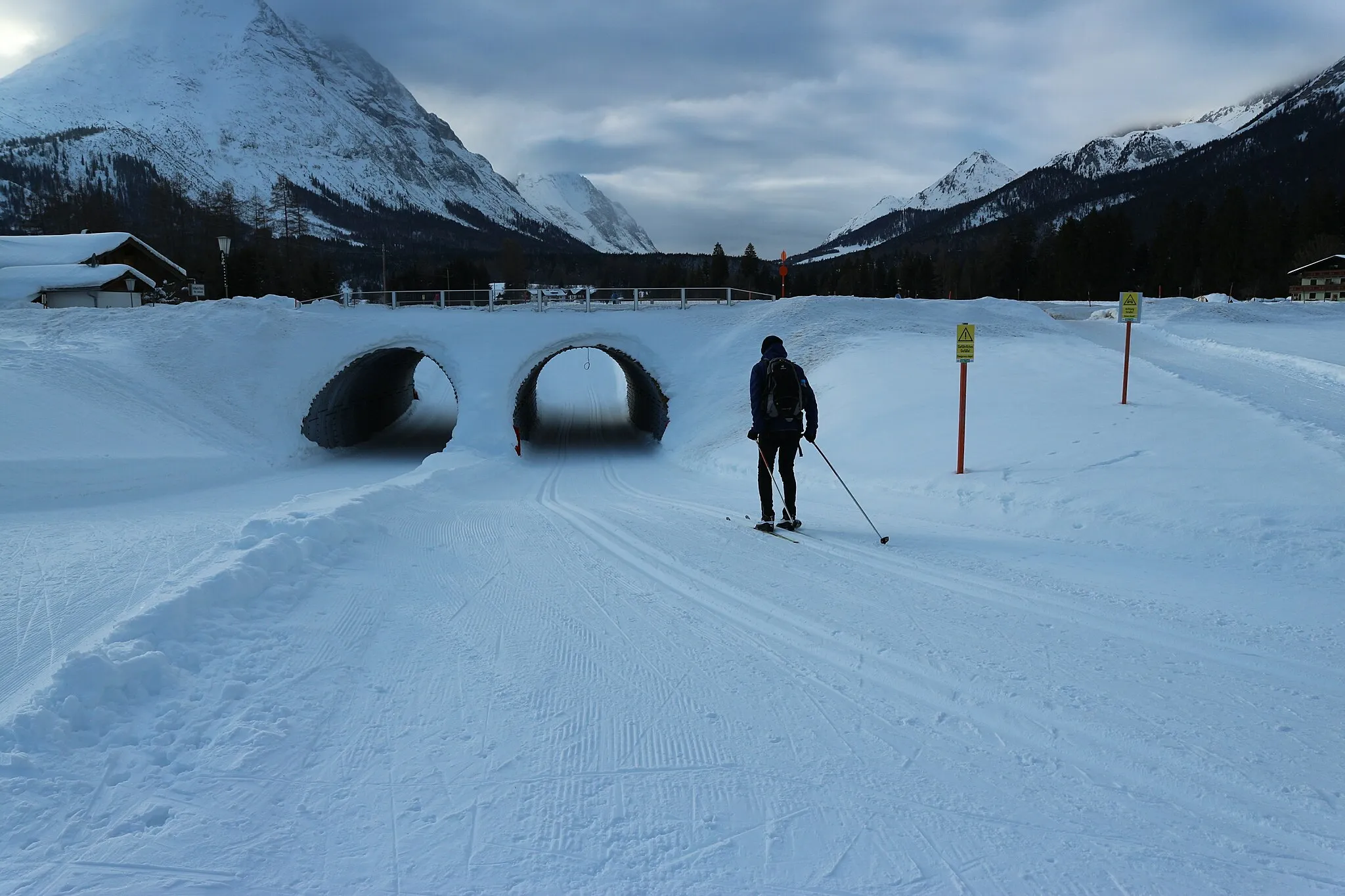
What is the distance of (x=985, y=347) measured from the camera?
61.3ft

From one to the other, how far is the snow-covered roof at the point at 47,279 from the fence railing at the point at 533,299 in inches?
815

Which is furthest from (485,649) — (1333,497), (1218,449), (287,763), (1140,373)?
(1140,373)

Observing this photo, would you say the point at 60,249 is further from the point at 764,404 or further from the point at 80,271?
the point at 764,404

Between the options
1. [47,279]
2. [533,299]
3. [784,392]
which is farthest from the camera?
[47,279]

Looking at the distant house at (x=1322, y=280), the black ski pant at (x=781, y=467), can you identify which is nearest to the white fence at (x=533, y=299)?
the black ski pant at (x=781, y=467)

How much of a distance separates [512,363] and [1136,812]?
66.5 feet

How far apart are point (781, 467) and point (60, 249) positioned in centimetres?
5032

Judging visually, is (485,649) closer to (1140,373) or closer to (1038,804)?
(1038,804)

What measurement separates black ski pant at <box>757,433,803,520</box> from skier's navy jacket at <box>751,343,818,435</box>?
0.08 metres

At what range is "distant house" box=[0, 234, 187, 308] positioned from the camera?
36.9m

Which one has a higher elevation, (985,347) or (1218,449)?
(985,347)

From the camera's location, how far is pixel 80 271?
123ft

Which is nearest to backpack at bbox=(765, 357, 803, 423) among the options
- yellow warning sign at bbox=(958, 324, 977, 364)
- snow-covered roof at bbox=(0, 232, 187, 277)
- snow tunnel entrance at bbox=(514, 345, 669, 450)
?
yellow warning sign at bbox=(958, 324, 977, 364)

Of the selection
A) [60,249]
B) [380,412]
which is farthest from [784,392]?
[60,249]
